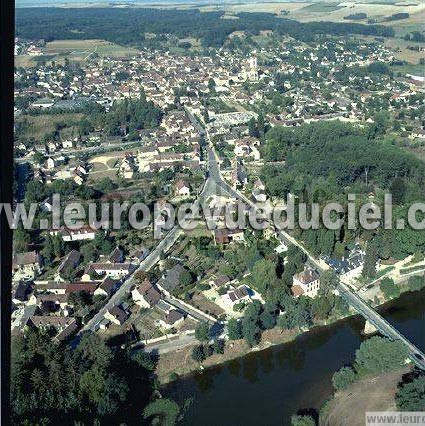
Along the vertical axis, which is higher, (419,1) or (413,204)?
(419,1)

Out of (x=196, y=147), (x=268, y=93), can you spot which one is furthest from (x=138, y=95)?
(x=196, y=147)

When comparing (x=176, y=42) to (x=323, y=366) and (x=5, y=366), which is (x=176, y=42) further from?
(x=5, y=366)

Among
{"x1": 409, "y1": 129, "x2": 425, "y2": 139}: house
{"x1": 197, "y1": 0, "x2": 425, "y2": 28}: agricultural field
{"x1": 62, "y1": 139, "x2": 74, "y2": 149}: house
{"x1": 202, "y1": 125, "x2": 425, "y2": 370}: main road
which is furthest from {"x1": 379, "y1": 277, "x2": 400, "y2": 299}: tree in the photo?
{"x1": 197, "y1": 0, "x2": 425, "y2": 28}: agricultural field

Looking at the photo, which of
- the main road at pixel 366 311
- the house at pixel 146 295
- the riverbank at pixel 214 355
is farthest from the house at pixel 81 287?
the main road at pixel 366 311

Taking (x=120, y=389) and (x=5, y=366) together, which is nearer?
(x=5, y=366)

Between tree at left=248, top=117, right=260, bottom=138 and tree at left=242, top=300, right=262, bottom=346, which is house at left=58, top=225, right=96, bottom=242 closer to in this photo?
tree at left=242, top=300, right=262, bottom=346

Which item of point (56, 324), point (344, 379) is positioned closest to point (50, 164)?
point (56, 324)

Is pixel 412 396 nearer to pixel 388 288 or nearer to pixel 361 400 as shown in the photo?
pixel 361 400
